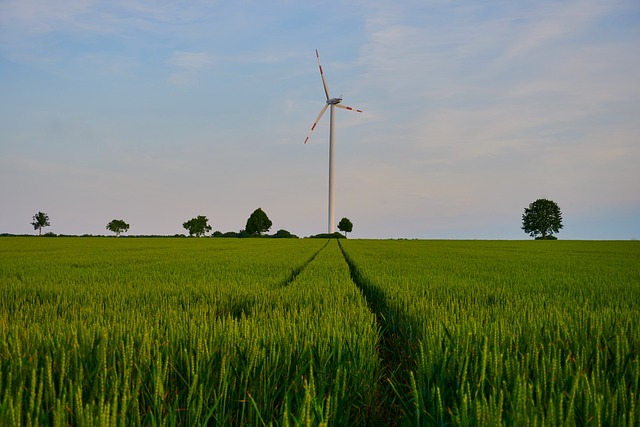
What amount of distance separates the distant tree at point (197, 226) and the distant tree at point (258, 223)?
1642 centimetres

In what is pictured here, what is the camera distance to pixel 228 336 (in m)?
2.73

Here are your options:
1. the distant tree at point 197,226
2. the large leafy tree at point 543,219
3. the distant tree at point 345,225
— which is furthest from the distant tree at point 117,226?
the large leafy tree at point 543,219

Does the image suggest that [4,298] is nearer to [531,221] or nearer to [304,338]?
[304,338]

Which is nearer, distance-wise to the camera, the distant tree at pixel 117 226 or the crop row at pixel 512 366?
the crop row at pixel 512 366

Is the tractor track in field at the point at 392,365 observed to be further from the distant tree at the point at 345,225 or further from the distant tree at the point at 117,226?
the distant tree at the point at 117,226

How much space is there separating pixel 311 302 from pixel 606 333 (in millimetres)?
2805

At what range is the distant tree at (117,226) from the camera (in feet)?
404

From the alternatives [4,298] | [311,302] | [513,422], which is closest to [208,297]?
[311,302]

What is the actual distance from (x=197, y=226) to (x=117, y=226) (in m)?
25.6

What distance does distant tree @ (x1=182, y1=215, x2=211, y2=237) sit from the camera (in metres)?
116

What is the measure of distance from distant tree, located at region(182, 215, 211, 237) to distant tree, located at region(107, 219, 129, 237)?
64.2 feet

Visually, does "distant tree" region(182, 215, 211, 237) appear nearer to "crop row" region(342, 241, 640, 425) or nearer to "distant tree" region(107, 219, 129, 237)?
"distant tree" region(107, 219, 129, 237)

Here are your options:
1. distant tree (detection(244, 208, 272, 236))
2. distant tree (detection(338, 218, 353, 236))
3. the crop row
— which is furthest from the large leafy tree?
the crop row

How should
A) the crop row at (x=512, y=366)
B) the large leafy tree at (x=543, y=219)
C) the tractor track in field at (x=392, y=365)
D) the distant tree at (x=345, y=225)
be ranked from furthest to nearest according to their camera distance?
the distant tree at (x=345, y=225), the large leafy tree at (x=543, y=219), the tractor track in field at (x=392, y=365), the crop row at (x=512, y=366)
